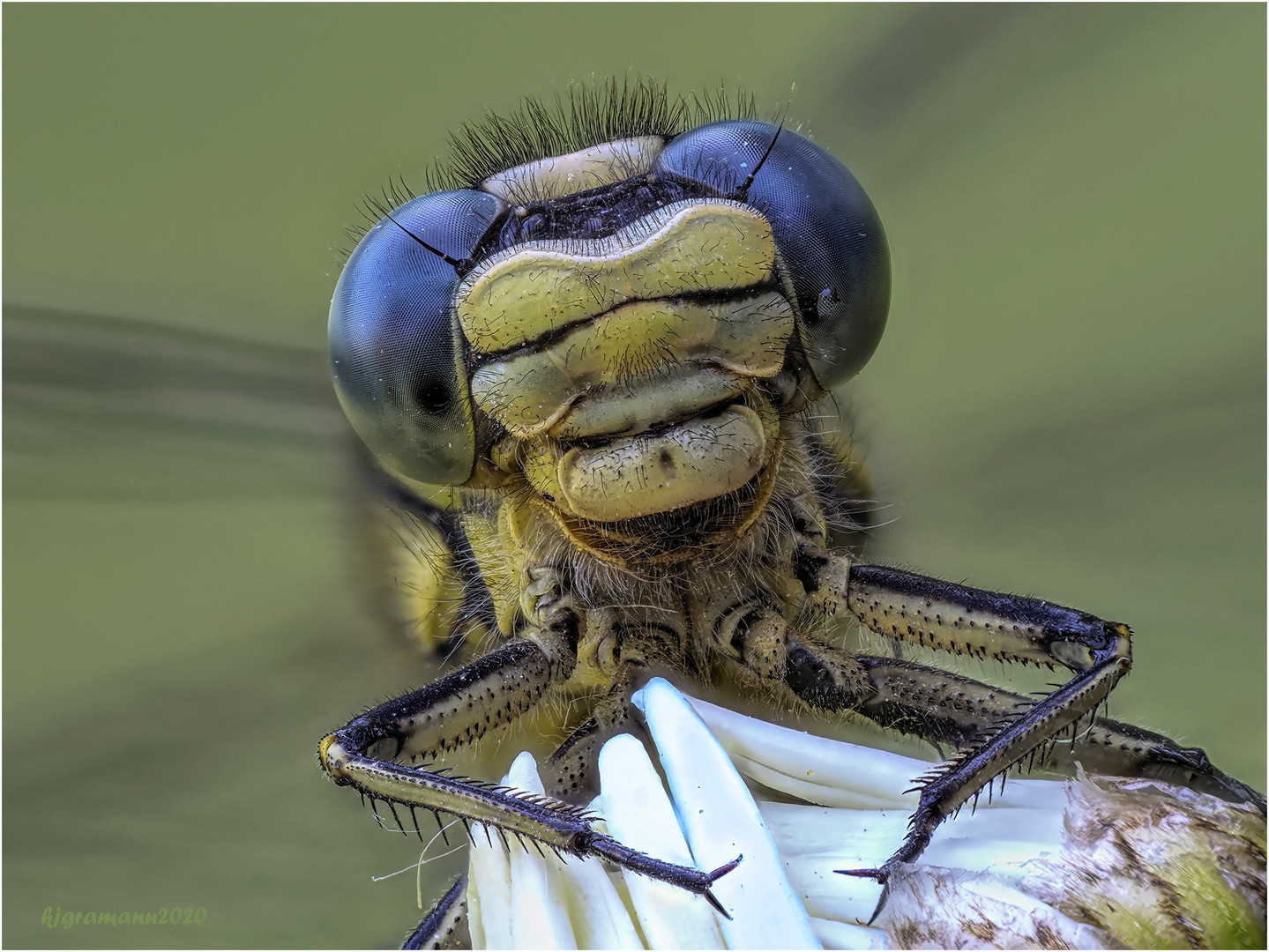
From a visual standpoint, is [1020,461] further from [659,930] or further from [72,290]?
[72,290]

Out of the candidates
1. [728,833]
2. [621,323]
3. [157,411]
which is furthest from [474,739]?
[157,411]

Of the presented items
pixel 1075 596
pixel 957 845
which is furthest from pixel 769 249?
pixel 1075 596

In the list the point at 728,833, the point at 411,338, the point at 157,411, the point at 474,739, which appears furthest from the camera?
the point at 157,411

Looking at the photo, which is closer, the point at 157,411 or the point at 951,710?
the point at 951,710

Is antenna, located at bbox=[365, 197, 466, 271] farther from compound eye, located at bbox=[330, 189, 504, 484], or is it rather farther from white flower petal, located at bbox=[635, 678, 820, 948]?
white flower petal, located at bbox=[635, 678, 820, 948]

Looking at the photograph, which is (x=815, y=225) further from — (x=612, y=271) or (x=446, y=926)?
(x=446, y=926)

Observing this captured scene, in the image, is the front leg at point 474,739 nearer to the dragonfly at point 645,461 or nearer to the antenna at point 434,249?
the dragonfly at point 645,461

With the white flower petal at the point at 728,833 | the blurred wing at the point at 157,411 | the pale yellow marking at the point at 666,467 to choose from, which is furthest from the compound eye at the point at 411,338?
the blurred wing at the point at 157,411
